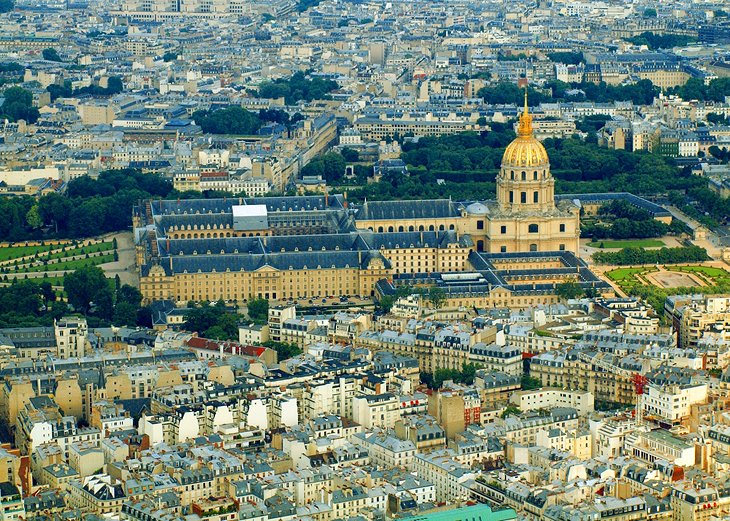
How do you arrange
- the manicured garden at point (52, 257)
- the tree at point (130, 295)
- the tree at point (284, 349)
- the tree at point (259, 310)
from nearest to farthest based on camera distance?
the tree at point (284, 349)
the tree at point (259, 310)
the tree at point (130, 295)
the manicured garden at point (52, 257)

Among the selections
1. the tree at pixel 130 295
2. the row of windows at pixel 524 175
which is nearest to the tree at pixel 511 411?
the tree at pixel 130 295

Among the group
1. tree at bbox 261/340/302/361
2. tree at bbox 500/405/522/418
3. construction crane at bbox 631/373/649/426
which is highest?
tree at bbox 261/340/302/361

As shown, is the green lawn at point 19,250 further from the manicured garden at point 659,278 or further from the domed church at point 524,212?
the manicured garden at point 659,278

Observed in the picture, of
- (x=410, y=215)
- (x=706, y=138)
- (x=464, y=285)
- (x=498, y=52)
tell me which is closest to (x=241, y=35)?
(x=498, y=52)

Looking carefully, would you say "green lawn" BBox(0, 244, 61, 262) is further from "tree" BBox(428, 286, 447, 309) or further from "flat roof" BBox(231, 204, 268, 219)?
"tree" BBox(428, 286, 447, 309)

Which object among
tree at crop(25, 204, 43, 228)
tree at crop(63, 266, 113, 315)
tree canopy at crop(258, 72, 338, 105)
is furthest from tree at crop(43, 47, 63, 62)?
tree at crop(63, 266, 113, 315)

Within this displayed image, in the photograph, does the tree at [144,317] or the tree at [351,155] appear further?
the tree at [351,155]
